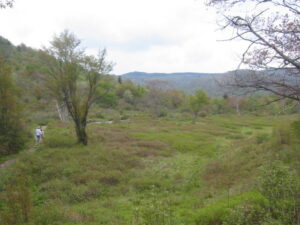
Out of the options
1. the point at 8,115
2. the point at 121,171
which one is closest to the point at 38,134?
the point at 8,115

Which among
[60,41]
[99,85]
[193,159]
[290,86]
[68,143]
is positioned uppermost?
[60,41]

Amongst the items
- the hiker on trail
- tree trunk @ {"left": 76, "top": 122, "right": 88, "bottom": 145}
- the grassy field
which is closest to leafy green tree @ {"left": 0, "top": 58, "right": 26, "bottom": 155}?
the grassy field

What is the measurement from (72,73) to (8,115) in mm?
5323

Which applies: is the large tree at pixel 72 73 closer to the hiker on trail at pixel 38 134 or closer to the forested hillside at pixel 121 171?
the forested hillside at pixel 121 171

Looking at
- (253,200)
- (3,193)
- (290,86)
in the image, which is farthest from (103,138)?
(290,86)

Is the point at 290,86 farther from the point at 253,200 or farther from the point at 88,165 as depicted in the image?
the point at 88,165

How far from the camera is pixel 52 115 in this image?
1777 inches

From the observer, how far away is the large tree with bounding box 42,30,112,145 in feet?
57.2

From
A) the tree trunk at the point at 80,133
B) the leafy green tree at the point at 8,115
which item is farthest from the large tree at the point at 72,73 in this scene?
the leafy green tree at the point at 8,115

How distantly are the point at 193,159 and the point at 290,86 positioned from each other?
12449mm

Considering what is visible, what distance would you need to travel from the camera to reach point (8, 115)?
50.0 feet

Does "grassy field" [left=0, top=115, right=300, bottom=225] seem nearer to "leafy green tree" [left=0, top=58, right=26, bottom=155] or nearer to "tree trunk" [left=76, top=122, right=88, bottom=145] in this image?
"tree trunk" [left=76, top=122, right=88, bottom=145]

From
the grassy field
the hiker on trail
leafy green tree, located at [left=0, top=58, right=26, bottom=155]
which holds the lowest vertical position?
the grassy field

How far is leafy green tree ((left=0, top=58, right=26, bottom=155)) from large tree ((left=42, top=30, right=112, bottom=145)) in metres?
2.60
